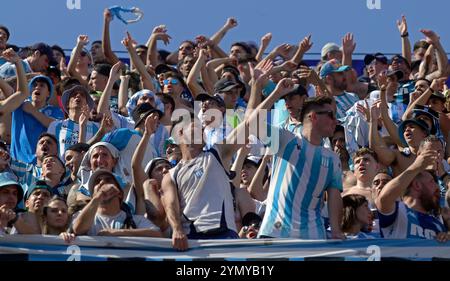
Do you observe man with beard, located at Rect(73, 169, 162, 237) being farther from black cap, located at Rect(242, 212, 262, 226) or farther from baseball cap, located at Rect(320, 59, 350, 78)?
baseball cap, located at Rect(320, 59, 350, 78)

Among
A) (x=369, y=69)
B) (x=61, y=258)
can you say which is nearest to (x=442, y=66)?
(x=369, y=69)

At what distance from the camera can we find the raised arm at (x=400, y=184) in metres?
10.9

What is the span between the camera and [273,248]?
408 inches

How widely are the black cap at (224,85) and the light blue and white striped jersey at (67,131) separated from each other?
55.6 inches

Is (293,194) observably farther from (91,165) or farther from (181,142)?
(91,165)

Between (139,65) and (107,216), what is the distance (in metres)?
5.13

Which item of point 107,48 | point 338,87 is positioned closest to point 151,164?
point 338,87

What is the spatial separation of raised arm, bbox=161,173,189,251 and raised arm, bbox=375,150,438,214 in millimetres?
1646

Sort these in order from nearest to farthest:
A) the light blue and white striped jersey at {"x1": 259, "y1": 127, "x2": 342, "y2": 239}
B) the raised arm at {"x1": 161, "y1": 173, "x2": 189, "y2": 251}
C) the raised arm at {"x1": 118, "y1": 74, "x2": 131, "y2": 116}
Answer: the raised arm at {"x1": 161, "y1": 173, "x2": 189, "y2": 251} < the light blue and white striped jersey at {"x1": 259, "y1": 127, "x2": 342, "y2": 239} < the raised arm at {"x1": 118, "y1": 74, "x2": 131, "y2": 116}

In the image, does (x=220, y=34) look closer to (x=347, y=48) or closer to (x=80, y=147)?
(x=347, y=48)

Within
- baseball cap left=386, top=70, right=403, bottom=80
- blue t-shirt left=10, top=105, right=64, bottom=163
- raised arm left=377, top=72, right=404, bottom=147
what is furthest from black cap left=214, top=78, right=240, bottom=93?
baseball cap left=386, top=70, right=403, bottom=80

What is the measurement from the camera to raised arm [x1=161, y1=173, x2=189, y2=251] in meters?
10.4

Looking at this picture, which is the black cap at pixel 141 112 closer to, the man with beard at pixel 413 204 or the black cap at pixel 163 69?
the black cap at pixel 163 69

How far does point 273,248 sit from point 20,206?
2559 millimetres
